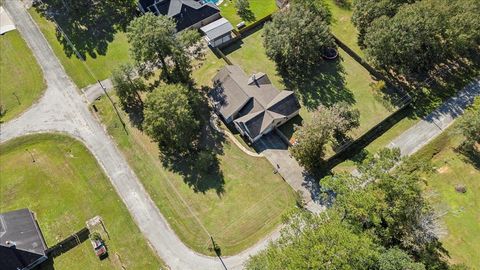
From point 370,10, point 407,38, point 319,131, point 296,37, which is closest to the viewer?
point 319,131

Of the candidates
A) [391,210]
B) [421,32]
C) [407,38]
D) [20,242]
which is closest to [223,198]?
[391,210]

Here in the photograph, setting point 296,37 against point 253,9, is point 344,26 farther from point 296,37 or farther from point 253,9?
point 253,9

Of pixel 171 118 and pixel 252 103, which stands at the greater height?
pixel 171 118

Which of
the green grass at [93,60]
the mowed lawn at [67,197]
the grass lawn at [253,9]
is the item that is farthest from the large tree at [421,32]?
the mowed lawn at [67,197]

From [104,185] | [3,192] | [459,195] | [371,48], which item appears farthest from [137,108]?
[459,195]

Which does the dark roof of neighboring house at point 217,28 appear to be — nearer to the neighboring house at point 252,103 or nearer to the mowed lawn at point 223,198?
the neighboring house at point 252,103

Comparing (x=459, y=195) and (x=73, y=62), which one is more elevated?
(x=73, y=62)

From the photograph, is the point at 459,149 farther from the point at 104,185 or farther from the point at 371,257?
the point at 104,185
